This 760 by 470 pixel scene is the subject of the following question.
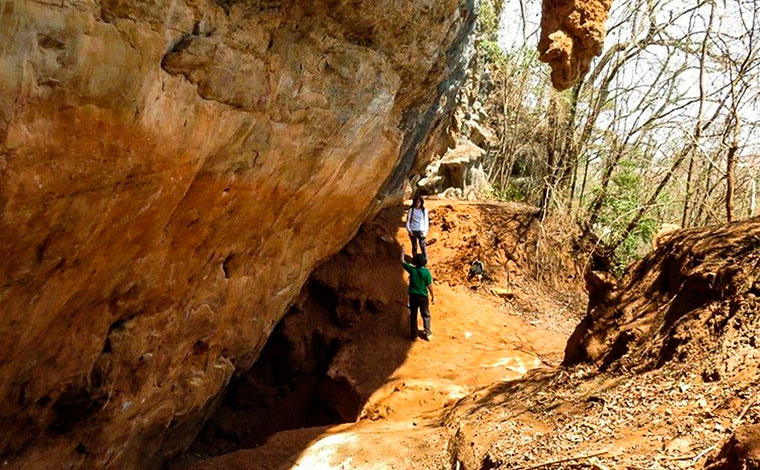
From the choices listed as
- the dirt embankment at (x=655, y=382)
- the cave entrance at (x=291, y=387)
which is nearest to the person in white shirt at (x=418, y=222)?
the cave entrance at (x=291, y=387)

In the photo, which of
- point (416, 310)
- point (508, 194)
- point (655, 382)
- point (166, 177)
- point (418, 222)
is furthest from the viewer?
point (508, 194)

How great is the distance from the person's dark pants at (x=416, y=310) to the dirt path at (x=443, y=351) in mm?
209

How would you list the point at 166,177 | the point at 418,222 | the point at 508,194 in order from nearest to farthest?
the point at 166,177
the point at 418,222
the point at 508,194

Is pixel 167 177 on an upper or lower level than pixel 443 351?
upper

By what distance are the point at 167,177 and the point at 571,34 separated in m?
4.33

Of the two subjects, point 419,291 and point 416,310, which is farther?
point 416,310

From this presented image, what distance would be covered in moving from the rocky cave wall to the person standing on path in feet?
6.44

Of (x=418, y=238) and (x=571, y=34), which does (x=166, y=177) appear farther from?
(x=418, y=238)

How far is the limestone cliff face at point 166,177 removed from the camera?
353 cm

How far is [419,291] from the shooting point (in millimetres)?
9773

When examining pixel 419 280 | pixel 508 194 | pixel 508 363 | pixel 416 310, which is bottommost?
pixel 508 363

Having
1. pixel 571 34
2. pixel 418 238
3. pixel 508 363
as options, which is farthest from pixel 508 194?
pixel 571 34

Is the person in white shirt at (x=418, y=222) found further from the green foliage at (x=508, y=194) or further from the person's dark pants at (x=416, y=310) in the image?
the green foliage at (x=508, y=194)

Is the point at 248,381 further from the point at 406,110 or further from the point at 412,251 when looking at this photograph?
the point at 406,110
